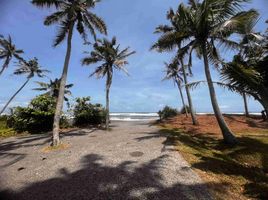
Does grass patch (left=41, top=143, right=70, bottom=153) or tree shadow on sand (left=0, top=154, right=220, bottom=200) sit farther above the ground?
grass patch (left=41, top=143, right=70, bottom=153)

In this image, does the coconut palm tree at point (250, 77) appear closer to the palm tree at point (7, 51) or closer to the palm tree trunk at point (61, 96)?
the palm tree trunk at point (61, 96)

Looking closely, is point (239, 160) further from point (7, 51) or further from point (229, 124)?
point (7, 51)

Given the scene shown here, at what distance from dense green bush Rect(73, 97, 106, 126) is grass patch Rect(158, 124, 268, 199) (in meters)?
17.6

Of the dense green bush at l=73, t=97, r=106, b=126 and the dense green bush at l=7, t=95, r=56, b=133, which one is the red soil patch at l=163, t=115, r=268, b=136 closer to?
the dense green bush at l=73, t=97, r=106, b=126

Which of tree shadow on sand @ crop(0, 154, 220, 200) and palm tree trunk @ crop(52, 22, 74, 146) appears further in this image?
palm tree trunk @ crop(52, 22, 74, 146)

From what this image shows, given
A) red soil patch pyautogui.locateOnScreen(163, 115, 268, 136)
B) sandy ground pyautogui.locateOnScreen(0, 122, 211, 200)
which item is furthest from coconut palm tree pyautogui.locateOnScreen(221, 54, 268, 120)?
red soil patch pyautogui.locateOnScreen(163, 115, 268, 136)

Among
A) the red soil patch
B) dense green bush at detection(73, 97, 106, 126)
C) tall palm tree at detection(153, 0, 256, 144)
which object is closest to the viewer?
tall palm tree at detection(153, 0, 256, 144)

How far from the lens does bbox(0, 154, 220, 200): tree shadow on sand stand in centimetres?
687

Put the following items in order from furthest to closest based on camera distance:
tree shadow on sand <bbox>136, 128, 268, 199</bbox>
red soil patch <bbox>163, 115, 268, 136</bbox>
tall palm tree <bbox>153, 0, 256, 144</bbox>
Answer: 1. red soil patch <bbox>163, 115, 268, 136</bbox>
2. tall palm tree <bbox>153, 0, 256, 144</bbox>
3. tree shadow on sand <bbox>136, 128, 268, 199</bbox>

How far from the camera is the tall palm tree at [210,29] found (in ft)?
42.5

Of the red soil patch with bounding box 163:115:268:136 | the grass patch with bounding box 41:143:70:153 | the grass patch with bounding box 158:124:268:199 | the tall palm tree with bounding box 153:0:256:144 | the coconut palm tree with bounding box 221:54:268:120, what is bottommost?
the grass patch with bounding box 158:124:268:199

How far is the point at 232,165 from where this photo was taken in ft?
32.9

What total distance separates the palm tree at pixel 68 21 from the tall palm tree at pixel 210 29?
5.77m

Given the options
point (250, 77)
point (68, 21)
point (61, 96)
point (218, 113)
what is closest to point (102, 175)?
point (250, 77)
